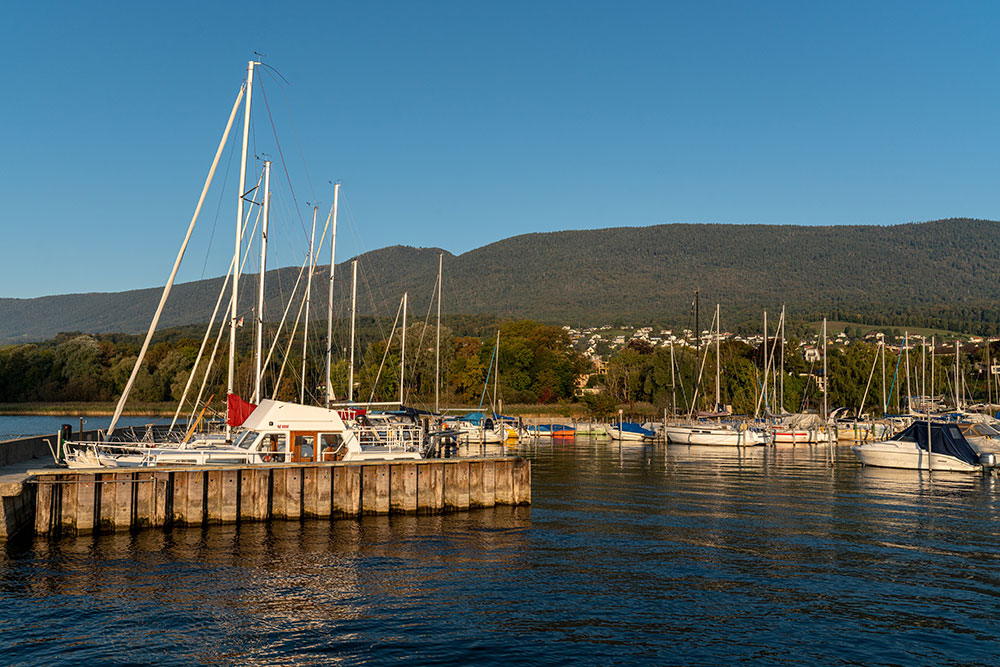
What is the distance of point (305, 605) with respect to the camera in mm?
18422

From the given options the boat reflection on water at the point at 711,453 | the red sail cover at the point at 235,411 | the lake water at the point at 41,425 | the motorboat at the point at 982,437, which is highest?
the red sail cover at the point at 235,411

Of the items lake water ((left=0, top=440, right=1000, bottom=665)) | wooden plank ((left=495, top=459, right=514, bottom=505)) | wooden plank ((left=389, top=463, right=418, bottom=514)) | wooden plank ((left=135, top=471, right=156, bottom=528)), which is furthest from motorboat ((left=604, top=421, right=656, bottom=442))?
wooden plank ((left=135, top=471, right=156, bottom=528))

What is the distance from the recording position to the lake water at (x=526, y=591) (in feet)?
51.8

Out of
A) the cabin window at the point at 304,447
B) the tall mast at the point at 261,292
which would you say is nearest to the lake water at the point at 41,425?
the tall mast at the point at 261,292

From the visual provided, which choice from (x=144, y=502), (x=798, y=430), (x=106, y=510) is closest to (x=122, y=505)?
(x=106, y=510)

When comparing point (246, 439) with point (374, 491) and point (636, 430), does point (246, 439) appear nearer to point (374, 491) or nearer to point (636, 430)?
point (374, 491)

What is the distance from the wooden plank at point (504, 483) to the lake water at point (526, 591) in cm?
72

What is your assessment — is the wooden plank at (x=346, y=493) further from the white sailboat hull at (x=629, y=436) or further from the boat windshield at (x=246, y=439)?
the white sailboat hull at (x=629, y=436)

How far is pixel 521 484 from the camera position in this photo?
3148cm

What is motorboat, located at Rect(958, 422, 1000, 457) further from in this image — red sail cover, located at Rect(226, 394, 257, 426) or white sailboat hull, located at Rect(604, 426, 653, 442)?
red sail cover, located at Rect(226, 394, 257, 426)

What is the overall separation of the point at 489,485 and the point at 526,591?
10.9 metres

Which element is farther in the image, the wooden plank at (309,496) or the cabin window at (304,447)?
the cabin window at (304,447)

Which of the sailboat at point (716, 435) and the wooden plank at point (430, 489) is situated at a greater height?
the wooden plank at point (430, 489)

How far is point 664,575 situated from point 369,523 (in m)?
10.6
